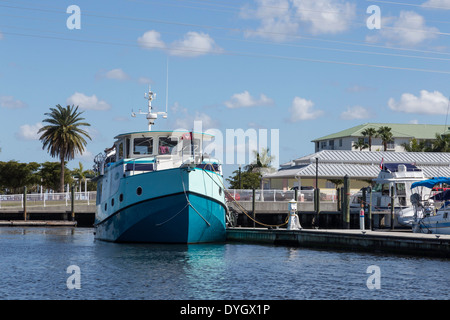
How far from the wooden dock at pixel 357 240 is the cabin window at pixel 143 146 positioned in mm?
7047

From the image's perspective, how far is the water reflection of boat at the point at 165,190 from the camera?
101 feet

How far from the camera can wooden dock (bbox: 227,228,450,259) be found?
25.5 meters

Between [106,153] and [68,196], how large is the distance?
20020mm

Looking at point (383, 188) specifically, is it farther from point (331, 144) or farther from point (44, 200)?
point (331, 144)

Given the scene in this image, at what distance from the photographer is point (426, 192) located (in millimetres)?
47094

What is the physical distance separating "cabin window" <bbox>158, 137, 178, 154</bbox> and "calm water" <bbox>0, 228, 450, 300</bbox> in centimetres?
462

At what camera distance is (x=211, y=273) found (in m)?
23.0

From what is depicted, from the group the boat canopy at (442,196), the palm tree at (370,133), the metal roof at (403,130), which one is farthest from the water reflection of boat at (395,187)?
the metal roof at (403,130)

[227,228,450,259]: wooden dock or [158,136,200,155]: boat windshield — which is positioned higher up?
[158,136,200,155]: boat windshield

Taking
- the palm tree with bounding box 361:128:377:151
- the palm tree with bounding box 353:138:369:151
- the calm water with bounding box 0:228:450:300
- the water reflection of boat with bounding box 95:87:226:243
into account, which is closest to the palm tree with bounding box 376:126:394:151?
the palm tree with bounding box 361:128:377:151

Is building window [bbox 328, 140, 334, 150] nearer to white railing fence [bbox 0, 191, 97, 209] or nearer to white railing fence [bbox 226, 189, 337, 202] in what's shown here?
white railing fence [bbox 226, 189, 337, 202]

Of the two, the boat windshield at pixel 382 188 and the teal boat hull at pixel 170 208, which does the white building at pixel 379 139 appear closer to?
the boat windshield at pixel 382 188

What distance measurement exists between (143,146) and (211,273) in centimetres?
1137
